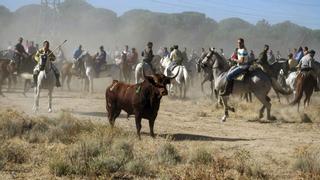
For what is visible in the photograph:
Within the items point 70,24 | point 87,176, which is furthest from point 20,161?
point 70,24

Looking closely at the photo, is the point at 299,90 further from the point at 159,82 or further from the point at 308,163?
the point at 308,163

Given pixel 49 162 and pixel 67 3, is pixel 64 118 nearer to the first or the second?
pixel 49 162

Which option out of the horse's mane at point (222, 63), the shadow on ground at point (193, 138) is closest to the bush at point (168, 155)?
the shadow on ground at point (193, 138)

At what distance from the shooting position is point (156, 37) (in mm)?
107000

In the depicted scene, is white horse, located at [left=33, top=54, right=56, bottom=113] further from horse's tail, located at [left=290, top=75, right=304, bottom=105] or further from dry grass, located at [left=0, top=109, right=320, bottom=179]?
horse's tail, located at [left=290, top=75, right=304, bottom=105]

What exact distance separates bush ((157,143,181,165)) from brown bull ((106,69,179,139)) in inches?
71.5

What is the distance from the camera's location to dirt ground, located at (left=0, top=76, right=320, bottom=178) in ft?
45.6

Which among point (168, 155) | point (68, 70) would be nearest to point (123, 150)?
point (168, 155)

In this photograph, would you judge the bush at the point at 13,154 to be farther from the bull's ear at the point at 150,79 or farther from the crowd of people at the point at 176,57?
the crowd of people at the point at 176,57

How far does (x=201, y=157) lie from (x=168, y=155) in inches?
28.4

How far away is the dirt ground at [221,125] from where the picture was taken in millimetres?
13914

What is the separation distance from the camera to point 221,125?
18594 mm

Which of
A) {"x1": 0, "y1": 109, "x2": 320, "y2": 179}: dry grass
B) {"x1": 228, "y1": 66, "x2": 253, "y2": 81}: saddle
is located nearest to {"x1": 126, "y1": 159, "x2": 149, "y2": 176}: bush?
{"x1": 0, "y1": 109, "x2": 320, "y2": 179}: dry grass

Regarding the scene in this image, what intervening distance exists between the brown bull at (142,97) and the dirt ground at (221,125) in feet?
2.83
